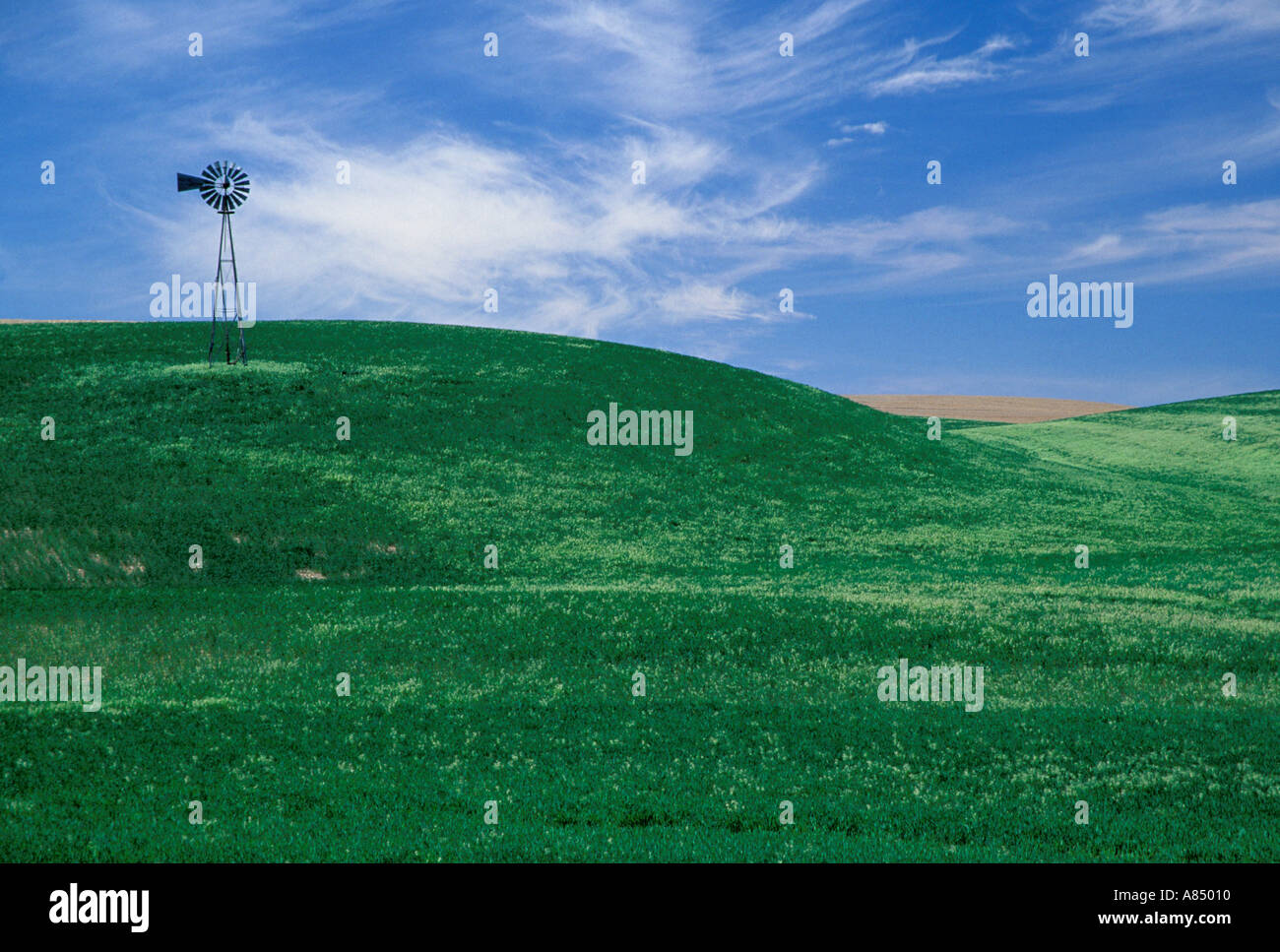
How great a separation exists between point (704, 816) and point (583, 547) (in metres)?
29.6

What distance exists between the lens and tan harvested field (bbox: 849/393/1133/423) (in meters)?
150

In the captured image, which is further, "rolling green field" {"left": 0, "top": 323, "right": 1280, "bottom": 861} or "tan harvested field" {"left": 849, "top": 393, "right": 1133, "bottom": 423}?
"tan harvested field" {"left": 849, "top": 393, "right": 1133, "bottom": 423}

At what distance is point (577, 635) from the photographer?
25156mm

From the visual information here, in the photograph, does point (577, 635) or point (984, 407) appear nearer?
point (577, 635)

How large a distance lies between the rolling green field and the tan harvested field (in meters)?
84.6

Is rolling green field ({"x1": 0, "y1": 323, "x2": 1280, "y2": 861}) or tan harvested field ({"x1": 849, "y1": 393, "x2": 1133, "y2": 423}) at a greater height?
tan harvested field ({"x1": 849, "y1": 393, "x2": 1133, "y2": 423})

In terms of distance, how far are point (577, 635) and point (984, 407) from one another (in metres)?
155

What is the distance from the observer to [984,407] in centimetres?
16462

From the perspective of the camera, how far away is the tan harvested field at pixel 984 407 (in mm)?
150250

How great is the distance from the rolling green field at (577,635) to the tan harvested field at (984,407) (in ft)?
277

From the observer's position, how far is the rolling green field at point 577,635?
1316 cm

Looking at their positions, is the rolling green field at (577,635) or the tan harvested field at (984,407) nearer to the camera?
the rolling green field at (577,635)

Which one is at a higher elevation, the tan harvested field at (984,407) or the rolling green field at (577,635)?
the tan harvested field at (984,407)

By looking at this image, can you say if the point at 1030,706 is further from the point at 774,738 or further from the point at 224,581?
the point at 224,581
